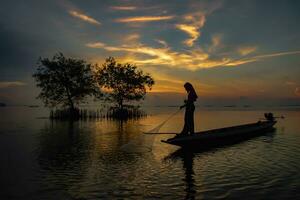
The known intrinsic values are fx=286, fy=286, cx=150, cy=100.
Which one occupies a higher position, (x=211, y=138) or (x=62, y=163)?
(x=211, y=138)

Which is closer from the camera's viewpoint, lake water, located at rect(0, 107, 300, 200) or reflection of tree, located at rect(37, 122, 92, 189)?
lake water, located at rect(0, 107, 300, 200)

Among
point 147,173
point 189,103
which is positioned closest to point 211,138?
point 189,103

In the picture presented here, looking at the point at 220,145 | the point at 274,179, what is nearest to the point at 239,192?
the point at 274,179

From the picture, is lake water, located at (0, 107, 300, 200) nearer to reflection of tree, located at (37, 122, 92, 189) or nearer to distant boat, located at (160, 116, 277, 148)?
reflection of tree, located at (37, 122, 92, 189)

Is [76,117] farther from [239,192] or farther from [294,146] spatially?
[239,192]

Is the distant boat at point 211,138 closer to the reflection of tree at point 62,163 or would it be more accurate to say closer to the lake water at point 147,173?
the lake water at point 147,173

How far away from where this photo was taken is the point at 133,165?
33.8 ft

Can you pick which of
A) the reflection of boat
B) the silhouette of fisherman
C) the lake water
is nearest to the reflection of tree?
the lake water

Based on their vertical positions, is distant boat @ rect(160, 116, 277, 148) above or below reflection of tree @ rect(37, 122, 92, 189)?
above

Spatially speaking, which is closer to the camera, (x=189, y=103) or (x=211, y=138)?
(x=189, y=103)

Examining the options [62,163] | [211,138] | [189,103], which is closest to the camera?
[62,163]

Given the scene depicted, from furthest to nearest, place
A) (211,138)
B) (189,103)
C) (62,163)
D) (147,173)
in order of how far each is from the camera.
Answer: (211,138)
(189,103)
(62,163)
(147,173)

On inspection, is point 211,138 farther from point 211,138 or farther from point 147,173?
point 147,173

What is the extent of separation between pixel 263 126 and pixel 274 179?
15.9 meters
